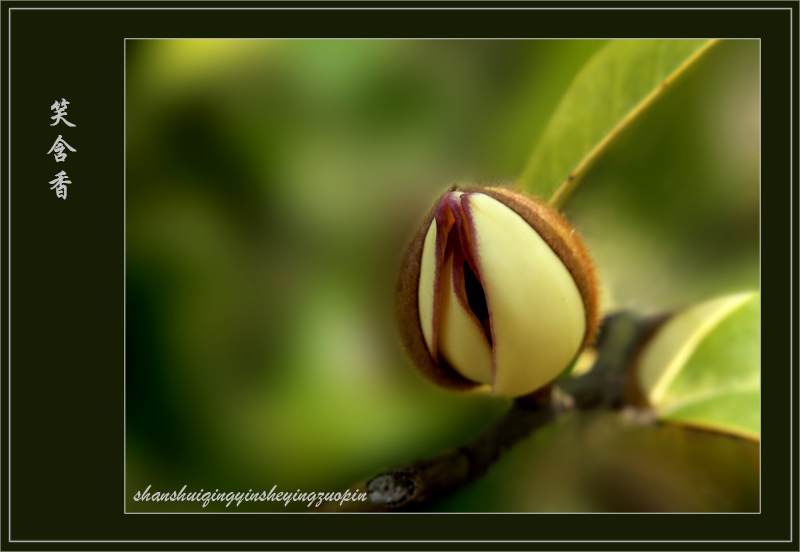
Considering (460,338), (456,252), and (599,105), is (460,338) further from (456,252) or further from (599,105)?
(599,105)

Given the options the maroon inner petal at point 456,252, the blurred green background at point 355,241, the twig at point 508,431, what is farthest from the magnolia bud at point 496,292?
the blurred green background at point 355,241

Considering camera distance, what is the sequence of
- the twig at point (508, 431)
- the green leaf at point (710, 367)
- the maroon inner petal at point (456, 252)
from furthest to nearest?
1. the green leaf at point (710, 367)
2. the twig at point (508, 431)
3. the maroon inner petal at point (456, 252)

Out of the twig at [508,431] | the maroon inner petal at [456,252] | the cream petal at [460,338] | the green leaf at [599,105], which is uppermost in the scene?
the green leaf at [599,105]

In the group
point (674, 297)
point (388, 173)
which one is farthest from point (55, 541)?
point (674, 297)

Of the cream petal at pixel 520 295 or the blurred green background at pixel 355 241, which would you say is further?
the blurred green background at pixel 355 241

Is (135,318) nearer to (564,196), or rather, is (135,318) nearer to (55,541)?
(55,541)

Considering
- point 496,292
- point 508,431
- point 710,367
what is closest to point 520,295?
point 496,292

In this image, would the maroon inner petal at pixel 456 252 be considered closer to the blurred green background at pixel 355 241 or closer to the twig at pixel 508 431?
the twig at pixel 508 431

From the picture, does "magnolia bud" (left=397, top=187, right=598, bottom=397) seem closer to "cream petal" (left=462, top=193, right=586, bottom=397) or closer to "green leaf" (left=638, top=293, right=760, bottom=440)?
"cream petal" (left=462, top=193, right=586, bottom=397)

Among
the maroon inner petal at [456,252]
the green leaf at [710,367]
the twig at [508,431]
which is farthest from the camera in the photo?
the green leaf at [710,367]
